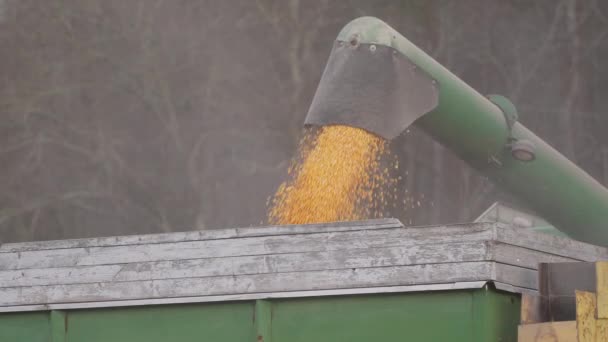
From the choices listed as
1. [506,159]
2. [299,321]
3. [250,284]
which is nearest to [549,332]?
[299,321]

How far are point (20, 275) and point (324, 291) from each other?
3.41 feet

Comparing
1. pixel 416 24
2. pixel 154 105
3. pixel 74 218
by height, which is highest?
pixel 416 24

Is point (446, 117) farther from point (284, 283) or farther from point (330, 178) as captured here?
point (284, 283)

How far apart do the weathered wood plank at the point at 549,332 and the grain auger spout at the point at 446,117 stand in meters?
1.28

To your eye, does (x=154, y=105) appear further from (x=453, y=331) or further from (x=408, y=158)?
(x=453, y=331)

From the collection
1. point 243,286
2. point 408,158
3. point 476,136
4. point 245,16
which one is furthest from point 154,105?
point 243,286

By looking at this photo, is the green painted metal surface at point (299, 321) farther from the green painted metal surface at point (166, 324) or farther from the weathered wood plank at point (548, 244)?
the weathered wood plank at point (548, 244)

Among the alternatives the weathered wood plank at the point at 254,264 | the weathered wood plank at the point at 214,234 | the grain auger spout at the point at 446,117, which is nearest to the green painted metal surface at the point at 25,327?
the weathered wood plank at the point at 254,264

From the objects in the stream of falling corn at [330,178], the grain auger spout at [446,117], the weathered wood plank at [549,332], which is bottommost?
the weathered wood plank at [549,332]

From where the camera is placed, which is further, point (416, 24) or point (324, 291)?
point (416, 24)

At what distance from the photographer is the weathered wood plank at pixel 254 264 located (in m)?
3.84

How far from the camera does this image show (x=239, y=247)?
13.4ft

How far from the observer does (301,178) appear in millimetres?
5129

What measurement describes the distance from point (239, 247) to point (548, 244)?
3.01 feet
